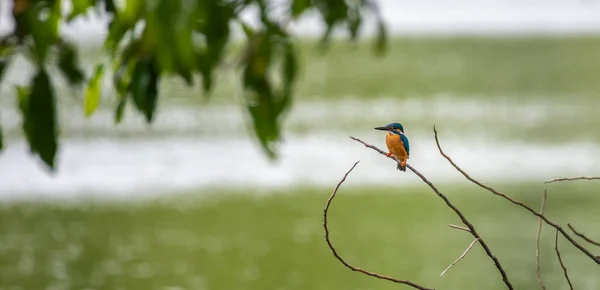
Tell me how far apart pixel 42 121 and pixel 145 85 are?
356 mm

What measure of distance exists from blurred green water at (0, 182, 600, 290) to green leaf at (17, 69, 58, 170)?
8315mm

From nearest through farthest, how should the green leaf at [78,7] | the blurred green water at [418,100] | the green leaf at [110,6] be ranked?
the green leaf at [78,7] → the green leaf at [110,6] → the blurred green water at [418,100]

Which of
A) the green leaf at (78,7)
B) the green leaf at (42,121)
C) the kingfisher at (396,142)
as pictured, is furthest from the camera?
the green leaf at (78,7)

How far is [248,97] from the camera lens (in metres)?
1.85

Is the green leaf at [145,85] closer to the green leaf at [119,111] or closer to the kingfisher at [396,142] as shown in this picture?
the green leaf at [119,111]

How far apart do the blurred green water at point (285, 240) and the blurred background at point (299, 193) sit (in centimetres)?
3

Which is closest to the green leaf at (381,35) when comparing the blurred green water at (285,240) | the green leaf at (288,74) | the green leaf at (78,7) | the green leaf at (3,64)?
the green leaf at (288,74)

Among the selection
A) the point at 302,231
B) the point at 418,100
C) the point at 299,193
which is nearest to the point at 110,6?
the point at 302,231

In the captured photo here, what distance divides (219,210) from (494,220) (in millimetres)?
3798

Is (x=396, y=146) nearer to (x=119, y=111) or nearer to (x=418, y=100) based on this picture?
→ (x=119, y=111)

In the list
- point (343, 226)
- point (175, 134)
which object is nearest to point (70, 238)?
point (343, 226)

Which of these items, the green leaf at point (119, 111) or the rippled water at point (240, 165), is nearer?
the green leaf at point (119, 111)

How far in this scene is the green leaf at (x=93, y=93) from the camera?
1627 millimetres

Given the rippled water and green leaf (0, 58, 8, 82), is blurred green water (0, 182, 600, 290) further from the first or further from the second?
green leaf (0, 58, 8, 82)
